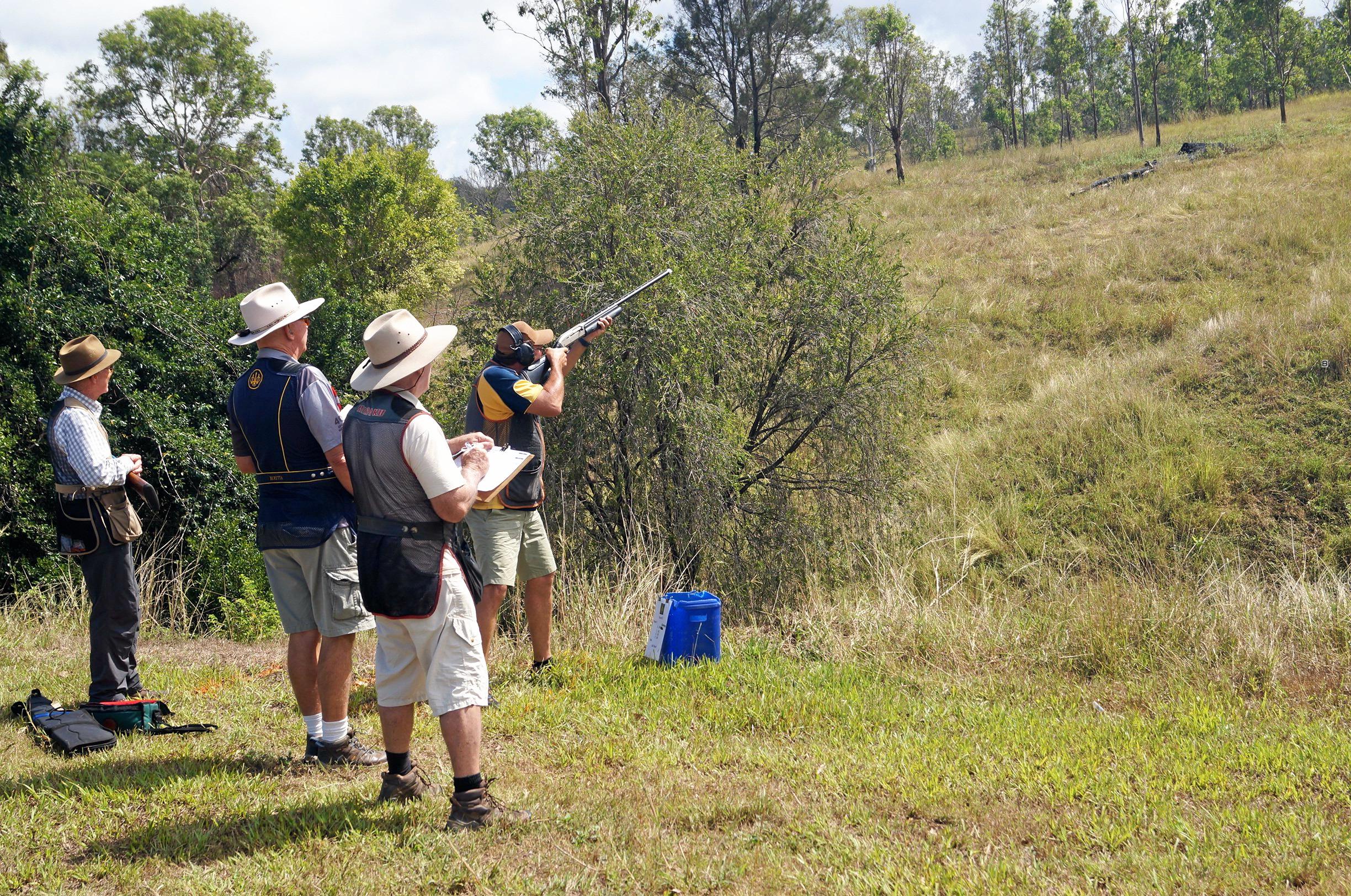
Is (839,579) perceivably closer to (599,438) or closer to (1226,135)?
(599,438)

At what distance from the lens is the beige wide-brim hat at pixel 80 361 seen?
456 cm

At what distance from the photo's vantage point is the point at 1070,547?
11.5 metres

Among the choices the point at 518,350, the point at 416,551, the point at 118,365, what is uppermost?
the point at 118,365

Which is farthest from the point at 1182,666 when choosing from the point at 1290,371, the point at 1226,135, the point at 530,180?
the point at 1226,135

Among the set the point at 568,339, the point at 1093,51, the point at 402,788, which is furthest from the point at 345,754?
the point at 1093,51

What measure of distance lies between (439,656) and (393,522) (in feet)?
1.68

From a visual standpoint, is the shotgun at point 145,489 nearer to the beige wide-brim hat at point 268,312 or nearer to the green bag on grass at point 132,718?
the green bag on grass at point 132,718

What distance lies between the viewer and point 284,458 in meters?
3.94

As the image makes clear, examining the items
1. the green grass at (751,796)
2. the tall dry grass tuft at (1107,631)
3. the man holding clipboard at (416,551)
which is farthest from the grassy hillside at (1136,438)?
the man holding clipboard at (416,551)

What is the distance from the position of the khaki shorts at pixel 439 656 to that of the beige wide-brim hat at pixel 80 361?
233cm

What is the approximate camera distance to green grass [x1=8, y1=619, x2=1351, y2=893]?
Result: 3.10 m

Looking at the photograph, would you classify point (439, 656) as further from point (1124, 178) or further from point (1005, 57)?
point (1005, 57)

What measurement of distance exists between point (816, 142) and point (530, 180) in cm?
463

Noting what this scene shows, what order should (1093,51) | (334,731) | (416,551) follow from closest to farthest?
1. (416,551)
2. (334,731)
3. (1093,51)
